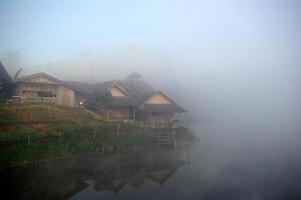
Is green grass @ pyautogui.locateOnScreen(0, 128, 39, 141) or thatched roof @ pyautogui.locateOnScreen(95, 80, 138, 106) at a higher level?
thatched roof @ pyautogui.locateOnScreen(95, 80, 138, 106)

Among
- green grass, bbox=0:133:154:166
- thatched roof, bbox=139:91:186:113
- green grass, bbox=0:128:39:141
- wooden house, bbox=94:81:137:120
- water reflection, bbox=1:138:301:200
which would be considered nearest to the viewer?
water reflection, bbox=1:138:301:200

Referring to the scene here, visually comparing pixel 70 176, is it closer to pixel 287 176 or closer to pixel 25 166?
pixel 25 166

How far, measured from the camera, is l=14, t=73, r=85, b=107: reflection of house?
1571 inches

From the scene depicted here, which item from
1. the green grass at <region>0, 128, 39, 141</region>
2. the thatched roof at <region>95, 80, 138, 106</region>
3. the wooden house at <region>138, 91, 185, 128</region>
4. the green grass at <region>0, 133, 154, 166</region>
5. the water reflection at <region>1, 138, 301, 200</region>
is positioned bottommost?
the water reflection at <region>1, 138, 301, 200</region>

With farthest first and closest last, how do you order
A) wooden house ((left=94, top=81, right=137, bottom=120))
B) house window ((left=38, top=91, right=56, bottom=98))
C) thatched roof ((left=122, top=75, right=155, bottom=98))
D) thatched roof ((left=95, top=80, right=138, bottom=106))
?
thatched roof ((left=122, top=75, right=155, bottom=98)) < house window ((left=38, top=91, right=56, bottom=98)) < thatched roof ((left=95, top=80, right=138, bottom=106)) < wooden house ((left=94, top=81, right=137, bottom=120))

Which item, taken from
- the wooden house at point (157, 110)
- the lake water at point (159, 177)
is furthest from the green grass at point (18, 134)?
the wooden house at point (157, 110)

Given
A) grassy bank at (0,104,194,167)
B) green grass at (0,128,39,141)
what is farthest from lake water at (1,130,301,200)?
green grass at (0,128,39,141)

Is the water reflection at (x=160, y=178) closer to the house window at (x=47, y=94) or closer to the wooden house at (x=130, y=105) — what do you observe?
the wooden house at (x=130, y=105)

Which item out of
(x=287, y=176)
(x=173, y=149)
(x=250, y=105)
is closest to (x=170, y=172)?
(x=173, y=149)

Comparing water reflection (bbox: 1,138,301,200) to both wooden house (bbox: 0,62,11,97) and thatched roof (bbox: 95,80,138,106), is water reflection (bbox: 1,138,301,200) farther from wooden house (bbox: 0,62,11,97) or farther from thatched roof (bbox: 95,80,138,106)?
wooden house (bbox: 0,62,11,97)

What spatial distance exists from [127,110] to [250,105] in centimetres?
9654

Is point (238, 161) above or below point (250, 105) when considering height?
below

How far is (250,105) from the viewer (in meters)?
123

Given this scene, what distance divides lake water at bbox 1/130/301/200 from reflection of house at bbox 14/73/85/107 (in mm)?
18009
